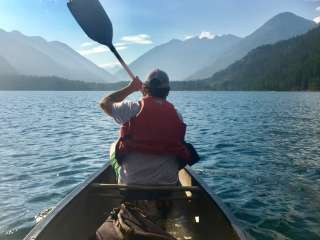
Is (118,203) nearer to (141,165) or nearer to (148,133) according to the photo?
(141,165)

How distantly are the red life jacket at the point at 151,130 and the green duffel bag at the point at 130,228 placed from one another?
43.3 inches

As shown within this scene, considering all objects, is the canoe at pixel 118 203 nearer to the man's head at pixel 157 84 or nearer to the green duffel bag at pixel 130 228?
the green duffel bag at pixel 130 228

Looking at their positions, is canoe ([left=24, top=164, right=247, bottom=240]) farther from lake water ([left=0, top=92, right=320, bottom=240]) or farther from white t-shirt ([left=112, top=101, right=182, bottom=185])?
lake water ([left=0, top=92, right=320, bottom=240])

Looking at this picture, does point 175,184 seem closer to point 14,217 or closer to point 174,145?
point 174,145

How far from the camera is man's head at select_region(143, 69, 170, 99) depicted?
6.64 m

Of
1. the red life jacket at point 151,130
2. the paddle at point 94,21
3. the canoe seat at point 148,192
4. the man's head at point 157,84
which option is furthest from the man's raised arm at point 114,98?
the paddle at point 94,21

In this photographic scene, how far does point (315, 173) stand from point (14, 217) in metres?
11.4

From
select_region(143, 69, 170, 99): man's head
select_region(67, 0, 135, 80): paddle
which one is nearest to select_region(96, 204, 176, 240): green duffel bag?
select_region(143, 69, 170, 99): man's head

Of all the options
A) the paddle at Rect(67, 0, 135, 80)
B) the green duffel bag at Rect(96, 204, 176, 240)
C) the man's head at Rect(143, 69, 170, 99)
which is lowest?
the green duffel bag at Rect(96, 204, 176, 240)

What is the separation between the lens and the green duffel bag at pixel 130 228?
534 cm

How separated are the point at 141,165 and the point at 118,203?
109 inches

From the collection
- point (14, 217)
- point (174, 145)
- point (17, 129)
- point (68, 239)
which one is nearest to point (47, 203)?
point (14, 217)

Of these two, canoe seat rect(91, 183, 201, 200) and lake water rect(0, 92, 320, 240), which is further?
lake water rect(0, 92, 320, 240)

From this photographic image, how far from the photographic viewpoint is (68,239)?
22.9 ft
